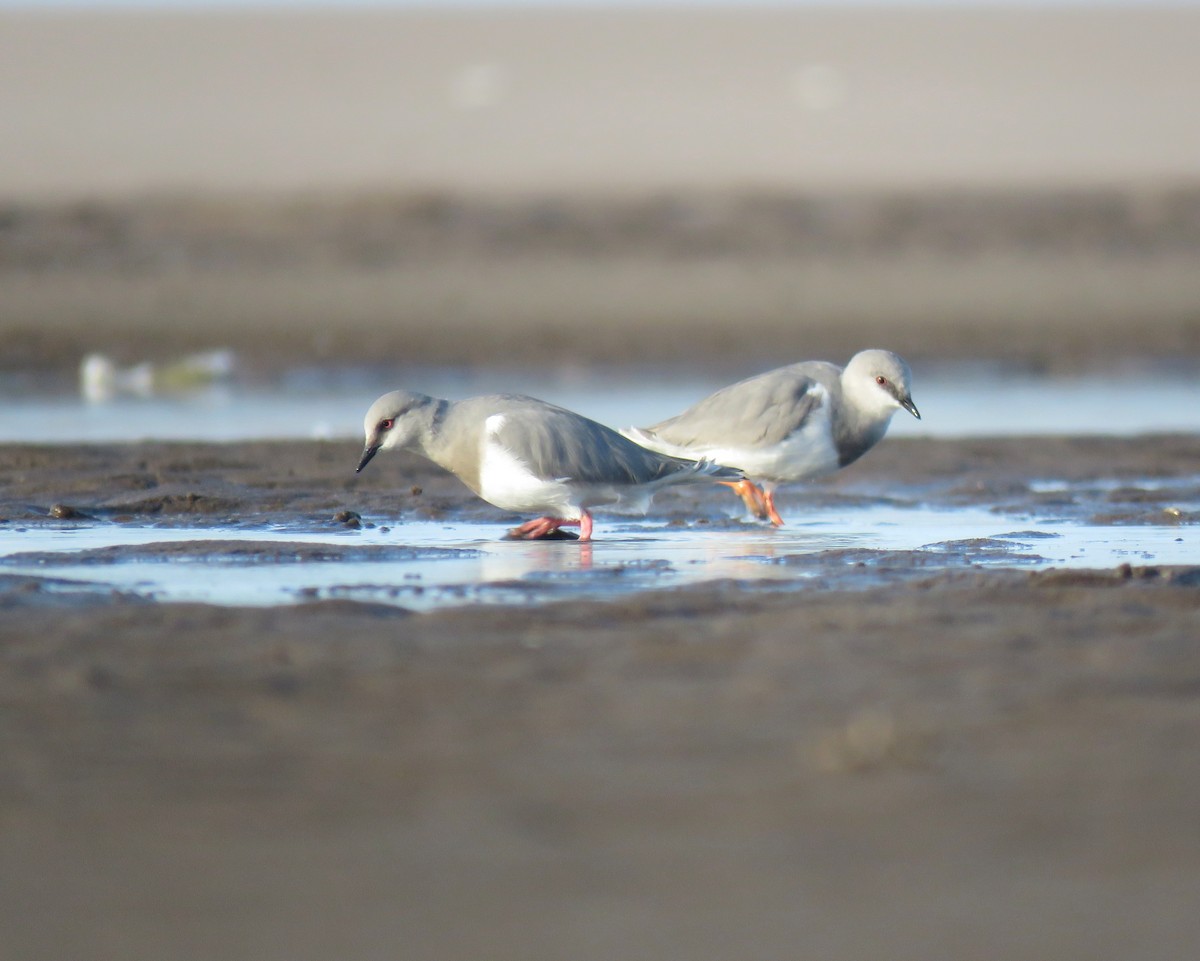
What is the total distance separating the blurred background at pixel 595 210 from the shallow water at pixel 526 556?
30.2 ft

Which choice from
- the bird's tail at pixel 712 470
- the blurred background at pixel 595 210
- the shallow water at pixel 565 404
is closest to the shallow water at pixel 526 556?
the bird's tail at pixel 712 470

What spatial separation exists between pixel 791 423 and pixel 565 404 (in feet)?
19.3

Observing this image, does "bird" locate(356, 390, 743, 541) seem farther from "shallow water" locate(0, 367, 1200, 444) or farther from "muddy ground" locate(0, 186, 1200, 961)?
"shallow water" locate(0, 367, 1200, 444)

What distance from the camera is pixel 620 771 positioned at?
4965 mm

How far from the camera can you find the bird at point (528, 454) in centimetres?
889

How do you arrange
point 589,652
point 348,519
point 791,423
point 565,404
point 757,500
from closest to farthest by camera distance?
1. point 589,652
2. point 348,519
3. point 791,423
4. point 757,500
5. point 565,404

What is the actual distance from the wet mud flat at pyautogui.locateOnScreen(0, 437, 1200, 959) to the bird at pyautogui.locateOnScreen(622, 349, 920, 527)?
187 cm

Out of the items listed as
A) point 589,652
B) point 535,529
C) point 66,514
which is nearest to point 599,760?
point 589,652

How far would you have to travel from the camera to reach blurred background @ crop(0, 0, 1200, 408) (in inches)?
797

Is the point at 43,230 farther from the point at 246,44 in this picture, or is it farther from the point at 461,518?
the point at 246,44

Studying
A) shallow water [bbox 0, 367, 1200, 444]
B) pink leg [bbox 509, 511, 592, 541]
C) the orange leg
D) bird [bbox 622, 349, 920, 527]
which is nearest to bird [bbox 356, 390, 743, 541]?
pink leg [bbox 509, 511, 592, 541]

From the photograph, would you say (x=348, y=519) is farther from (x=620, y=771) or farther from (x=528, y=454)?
Answer: (x=620, y=771)

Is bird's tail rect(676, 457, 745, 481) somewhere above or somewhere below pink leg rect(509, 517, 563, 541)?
above

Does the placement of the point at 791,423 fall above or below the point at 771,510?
above
